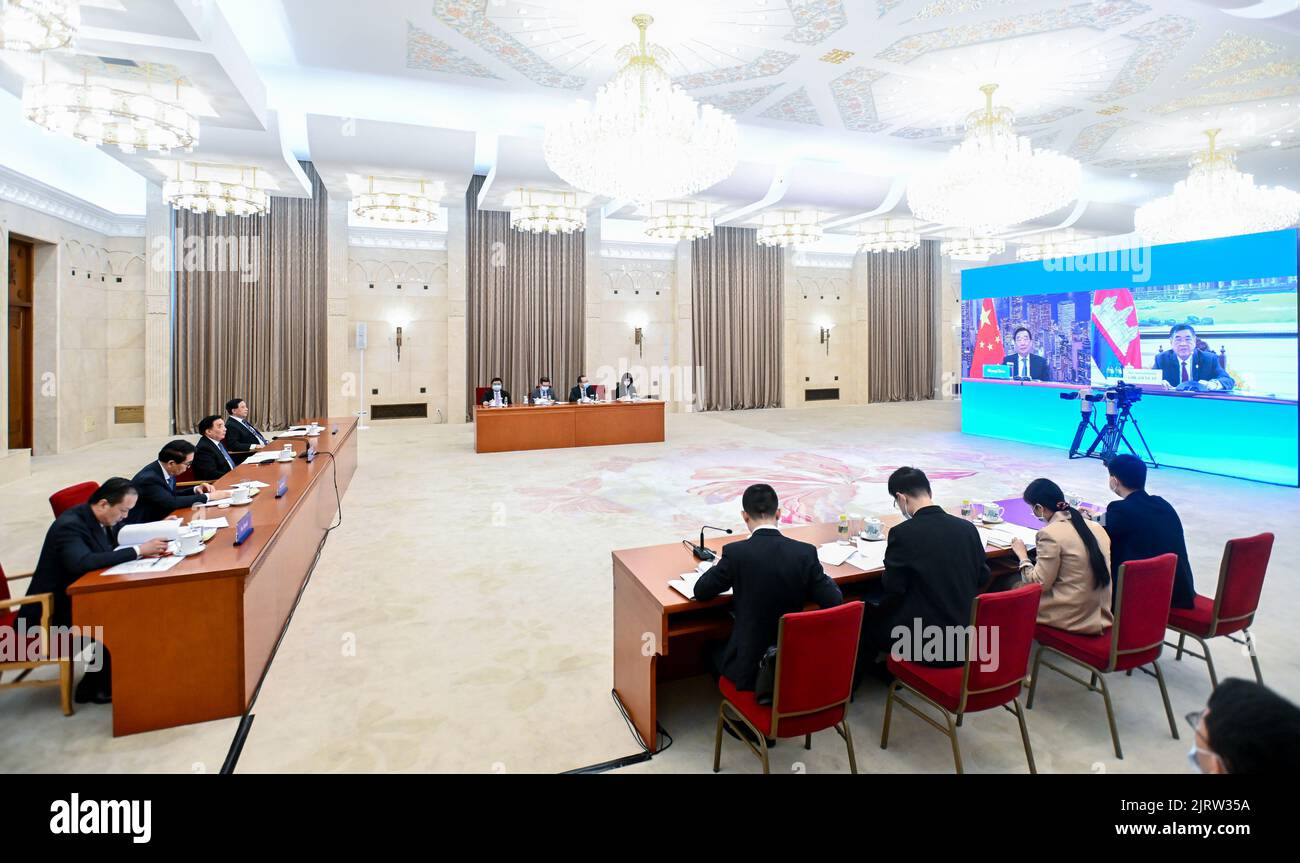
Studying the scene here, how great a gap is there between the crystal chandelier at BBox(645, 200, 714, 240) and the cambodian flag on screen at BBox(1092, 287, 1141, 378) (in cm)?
606

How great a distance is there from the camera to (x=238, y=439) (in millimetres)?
7203

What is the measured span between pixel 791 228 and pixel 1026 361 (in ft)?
15.5

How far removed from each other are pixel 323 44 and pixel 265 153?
2.38 metres

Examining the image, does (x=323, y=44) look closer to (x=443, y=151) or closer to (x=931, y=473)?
A: (x=443, y=151)

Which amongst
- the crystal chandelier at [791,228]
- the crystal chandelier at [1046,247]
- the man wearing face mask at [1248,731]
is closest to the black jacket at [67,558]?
the man wearing face mask at [1248,731]

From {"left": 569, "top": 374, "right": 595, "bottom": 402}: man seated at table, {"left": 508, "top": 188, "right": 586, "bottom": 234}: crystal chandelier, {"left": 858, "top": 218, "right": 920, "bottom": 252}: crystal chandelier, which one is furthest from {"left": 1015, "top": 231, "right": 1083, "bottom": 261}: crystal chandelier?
{"left": 569, "top": 374, "right": 595, "bottom": 402}: man seated at table

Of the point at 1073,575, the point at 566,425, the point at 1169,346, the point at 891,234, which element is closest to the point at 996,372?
the point at 1169,346

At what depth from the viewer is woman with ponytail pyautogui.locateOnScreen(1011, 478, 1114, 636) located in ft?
9.61

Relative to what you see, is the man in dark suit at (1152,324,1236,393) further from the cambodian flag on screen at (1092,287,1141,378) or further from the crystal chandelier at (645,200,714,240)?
the crystal chandelier at (645,200,714,240)

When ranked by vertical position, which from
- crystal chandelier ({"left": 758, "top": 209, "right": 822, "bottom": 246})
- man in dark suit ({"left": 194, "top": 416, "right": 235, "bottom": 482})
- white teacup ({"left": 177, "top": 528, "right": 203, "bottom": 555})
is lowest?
white teacup ({"left": 177, "top": 528, "right": 203, "bottom": 555})

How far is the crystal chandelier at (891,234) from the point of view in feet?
43.1

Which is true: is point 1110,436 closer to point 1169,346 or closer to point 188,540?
point 1169,346
